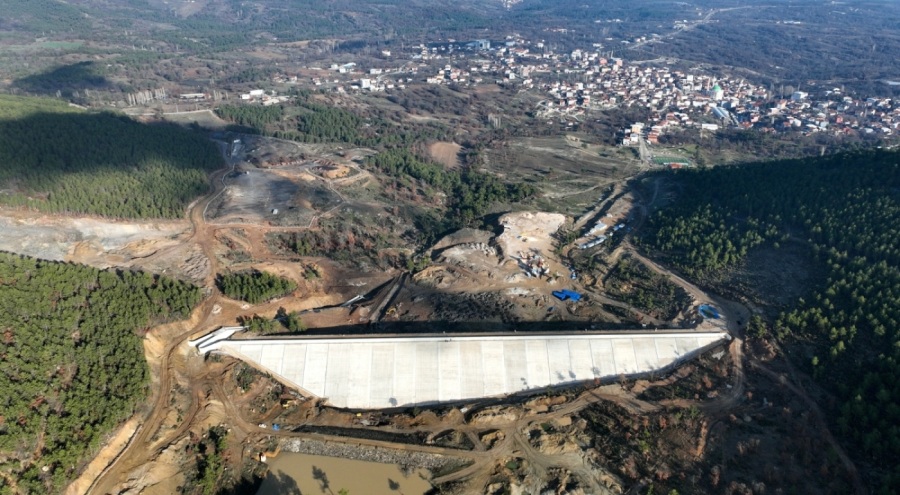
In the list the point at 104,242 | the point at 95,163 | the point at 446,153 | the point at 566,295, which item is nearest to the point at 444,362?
the point at 566,295

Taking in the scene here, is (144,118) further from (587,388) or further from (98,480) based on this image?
(587,388)

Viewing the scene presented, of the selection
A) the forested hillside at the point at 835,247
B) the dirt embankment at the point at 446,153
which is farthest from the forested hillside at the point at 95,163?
the forested hillside at the point at 835,247

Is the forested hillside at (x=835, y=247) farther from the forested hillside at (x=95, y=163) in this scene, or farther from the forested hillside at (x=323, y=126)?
the forested hillside at (x=95, y=163)

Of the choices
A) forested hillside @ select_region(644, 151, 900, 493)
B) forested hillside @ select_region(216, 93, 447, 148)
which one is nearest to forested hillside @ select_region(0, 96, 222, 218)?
forested hillside @ select_region(216, 93, 447, 148)

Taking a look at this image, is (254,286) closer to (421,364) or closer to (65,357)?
(65,357)

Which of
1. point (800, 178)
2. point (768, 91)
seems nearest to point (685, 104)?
point (768, 91)
